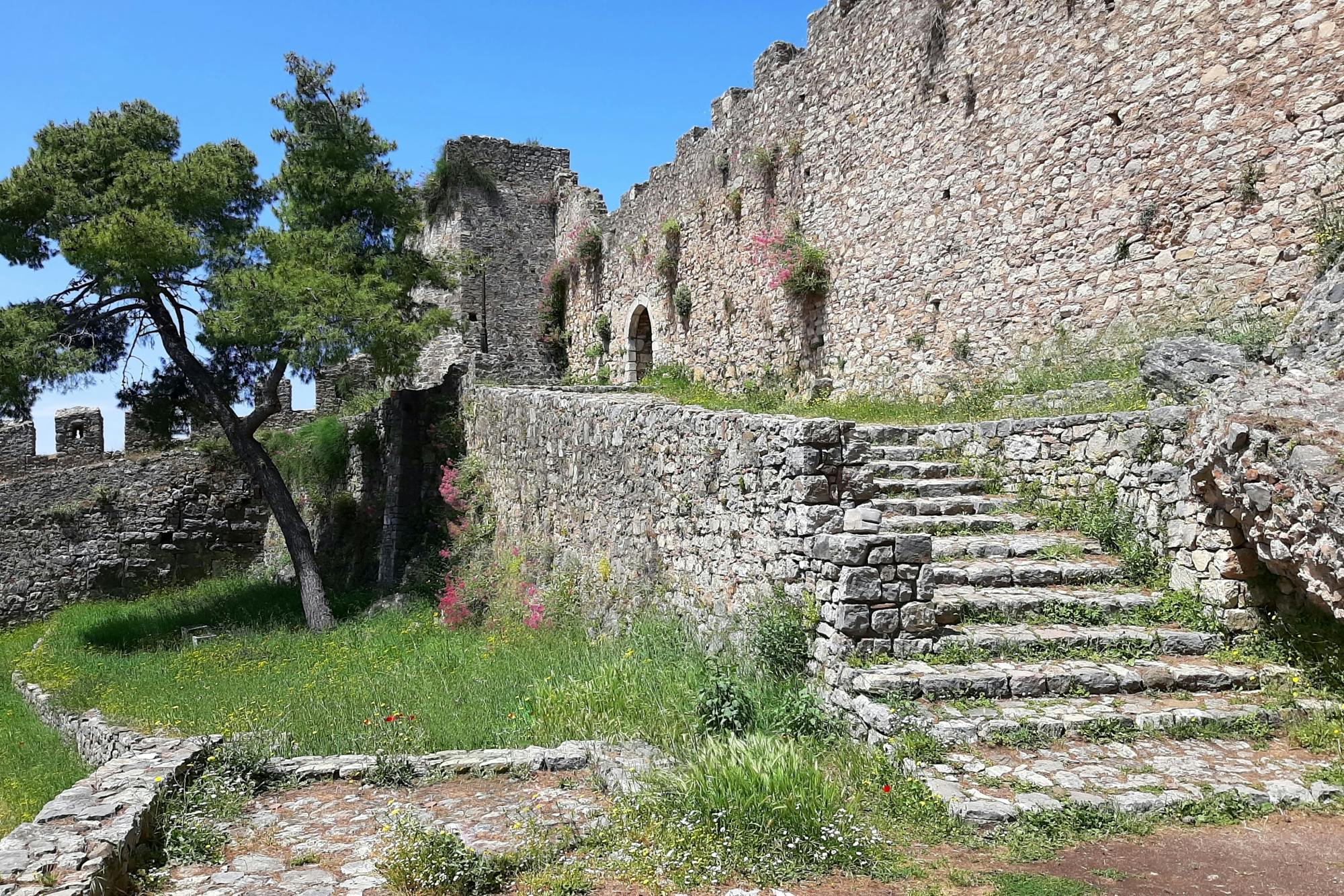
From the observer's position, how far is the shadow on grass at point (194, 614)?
13789 millimetres

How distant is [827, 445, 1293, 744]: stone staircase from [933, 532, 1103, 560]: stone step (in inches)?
0.4

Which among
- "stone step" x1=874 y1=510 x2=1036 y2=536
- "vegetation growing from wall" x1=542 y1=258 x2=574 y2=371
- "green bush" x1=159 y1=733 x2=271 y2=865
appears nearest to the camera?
"green bush" x1=159 y1=733 x2=271 y2=865

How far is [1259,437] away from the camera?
564cm

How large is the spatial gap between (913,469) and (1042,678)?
3203mm

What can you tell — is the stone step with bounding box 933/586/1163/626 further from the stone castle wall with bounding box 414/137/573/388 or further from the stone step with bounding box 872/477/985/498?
the stone castle wall with bounding box 414/137/573/388

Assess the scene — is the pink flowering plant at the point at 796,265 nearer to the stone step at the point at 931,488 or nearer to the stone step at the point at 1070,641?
the stone step at the point at 931,488

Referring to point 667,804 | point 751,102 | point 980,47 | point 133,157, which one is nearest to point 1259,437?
point 667,804

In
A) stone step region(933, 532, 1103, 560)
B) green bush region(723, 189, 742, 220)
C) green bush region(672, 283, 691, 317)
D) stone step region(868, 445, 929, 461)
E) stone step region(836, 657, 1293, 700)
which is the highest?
green bush region(723, 189, 742, 220)

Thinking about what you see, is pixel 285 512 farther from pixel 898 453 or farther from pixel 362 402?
pixel 898 453

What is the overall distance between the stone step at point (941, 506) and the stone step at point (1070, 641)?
5.92 ft

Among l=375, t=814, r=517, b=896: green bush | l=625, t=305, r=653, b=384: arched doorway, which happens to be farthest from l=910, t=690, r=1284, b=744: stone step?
l=625, t=305, r=653, b=384: arched doorway

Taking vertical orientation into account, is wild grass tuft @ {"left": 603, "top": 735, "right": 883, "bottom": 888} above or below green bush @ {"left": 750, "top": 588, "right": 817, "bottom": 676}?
below

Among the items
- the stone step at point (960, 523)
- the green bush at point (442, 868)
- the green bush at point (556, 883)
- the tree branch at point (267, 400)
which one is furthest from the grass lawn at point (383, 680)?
the tree branch at point (267, 400)

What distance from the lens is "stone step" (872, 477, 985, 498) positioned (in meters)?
8.05
